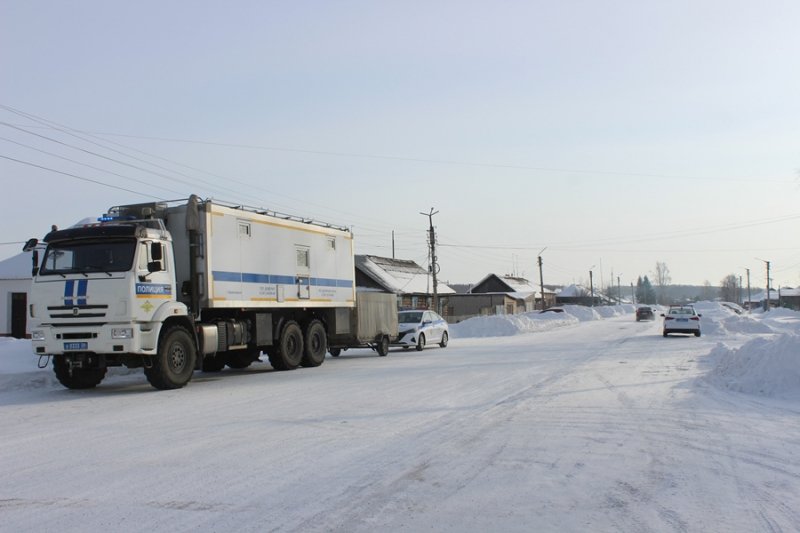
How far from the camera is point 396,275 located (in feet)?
205

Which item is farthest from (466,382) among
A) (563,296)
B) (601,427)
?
(563,296)

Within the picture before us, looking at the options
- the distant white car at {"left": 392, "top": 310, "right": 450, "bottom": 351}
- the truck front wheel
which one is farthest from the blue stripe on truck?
the distant white car at {"left": 392, "top": 310, "right": 450, "bottom": 351}

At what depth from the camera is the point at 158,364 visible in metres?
13.9

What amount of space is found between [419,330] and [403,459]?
20.7 metres

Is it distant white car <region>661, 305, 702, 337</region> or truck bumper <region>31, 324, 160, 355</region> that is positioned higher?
truck bumper <region>31, 324, 160, 355</region>

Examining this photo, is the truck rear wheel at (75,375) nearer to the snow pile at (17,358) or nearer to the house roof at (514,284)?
the snow pile at (17,358)

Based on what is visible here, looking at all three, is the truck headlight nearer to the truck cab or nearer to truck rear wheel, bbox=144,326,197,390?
the truck cab

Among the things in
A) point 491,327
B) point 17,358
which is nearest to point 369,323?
point 17,358

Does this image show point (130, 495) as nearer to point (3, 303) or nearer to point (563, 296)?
point (3, 303)

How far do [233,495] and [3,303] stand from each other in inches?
1266

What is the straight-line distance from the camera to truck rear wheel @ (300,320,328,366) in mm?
19812

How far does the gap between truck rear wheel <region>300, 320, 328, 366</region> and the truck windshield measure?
7.22 meters

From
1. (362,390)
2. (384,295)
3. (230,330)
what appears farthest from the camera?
(384,295)

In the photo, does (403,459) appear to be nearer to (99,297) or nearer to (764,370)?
(99,297)
